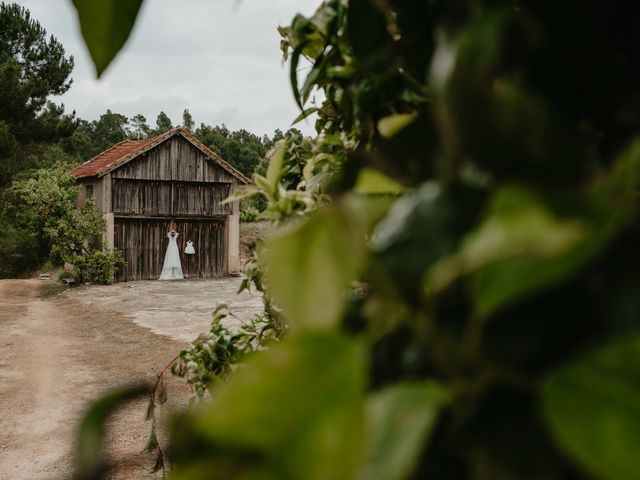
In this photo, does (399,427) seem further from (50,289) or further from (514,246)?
(50,289)

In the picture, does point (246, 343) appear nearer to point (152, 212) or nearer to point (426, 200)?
point (426, 200)

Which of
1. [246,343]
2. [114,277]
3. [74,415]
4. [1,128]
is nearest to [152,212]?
[114,277]

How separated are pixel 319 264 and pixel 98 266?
1992 cm

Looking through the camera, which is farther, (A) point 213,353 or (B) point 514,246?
(A) point 213,353

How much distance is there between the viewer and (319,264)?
8.6 inches

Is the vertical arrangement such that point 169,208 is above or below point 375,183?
above

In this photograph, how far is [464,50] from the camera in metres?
0.22

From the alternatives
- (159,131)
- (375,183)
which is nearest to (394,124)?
(375,183)

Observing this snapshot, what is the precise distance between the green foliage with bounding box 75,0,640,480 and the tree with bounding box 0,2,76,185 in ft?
78.7

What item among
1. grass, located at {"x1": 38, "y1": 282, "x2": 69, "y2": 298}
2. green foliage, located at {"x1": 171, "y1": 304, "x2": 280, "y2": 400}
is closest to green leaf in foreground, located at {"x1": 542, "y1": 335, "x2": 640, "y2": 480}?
green foliage, located at {"x1": 171, "y1": 304, "x2": 280, "y2": 400}

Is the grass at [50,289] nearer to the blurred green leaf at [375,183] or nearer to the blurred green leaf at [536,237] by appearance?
the blurred green leaf at [375,183]

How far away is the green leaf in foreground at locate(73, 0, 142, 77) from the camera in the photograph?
41 centimetres

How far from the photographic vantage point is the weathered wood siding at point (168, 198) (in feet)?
65.2

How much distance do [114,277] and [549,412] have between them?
814 inches
